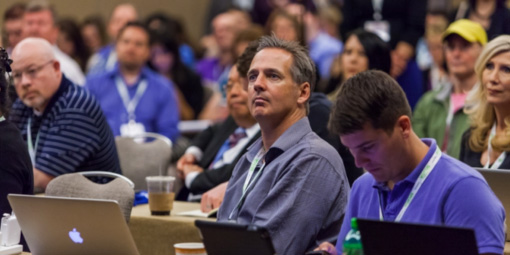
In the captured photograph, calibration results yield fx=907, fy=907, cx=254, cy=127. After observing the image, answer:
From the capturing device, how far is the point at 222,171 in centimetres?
468

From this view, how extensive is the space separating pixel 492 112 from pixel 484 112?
42 mm

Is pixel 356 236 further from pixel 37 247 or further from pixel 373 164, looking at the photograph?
pixel 37 247

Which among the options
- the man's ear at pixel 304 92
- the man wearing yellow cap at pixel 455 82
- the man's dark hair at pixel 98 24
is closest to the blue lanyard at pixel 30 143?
the man's ear at pixel 304 92

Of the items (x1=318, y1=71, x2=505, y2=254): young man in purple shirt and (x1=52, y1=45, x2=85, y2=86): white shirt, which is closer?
(x1=318, y1=71, x2=505, y2=254): young man in purple shirt

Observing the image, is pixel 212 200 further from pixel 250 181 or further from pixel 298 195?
pixel 298 195

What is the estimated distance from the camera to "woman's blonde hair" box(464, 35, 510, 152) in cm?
427

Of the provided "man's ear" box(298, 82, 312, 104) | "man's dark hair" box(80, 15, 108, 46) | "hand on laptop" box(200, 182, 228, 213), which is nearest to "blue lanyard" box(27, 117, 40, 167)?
"hand on laptop" box(200, 182, 228, 213)

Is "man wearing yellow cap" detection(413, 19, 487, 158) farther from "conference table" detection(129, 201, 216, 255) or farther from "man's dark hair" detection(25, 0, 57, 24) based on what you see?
"man's dark hair" detection(25, 0, 57, 24)

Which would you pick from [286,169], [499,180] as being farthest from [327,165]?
[499,180]

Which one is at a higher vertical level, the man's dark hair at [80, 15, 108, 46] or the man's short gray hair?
the man's short gray hair

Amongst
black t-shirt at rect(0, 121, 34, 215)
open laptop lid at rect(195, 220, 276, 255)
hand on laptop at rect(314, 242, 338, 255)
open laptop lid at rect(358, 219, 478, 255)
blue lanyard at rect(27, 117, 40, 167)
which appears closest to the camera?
open laptop lid at rect(358, 219, 478, 255)

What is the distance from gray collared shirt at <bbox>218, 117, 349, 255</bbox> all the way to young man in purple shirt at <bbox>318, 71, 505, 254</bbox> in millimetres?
474

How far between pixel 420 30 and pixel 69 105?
14.5ft

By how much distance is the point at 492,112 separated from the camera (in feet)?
14.5
